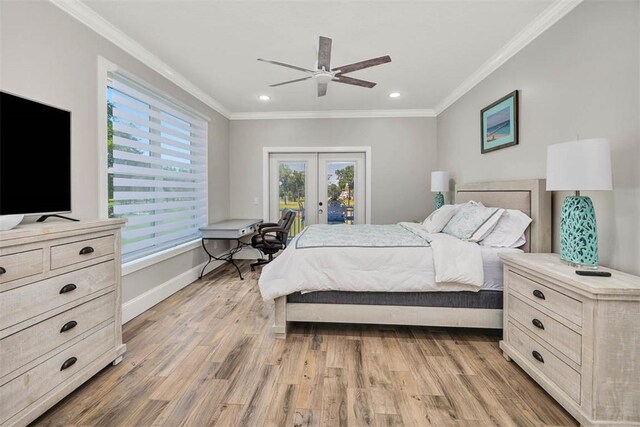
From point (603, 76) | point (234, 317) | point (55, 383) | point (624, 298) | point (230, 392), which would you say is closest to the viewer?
point (624, 298)

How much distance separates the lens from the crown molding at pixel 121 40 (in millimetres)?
2143

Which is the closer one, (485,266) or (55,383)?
(55,383)

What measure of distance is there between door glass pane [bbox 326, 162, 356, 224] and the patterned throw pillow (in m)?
2.44

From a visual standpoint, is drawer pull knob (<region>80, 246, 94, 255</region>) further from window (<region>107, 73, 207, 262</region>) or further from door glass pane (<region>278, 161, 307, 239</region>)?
door glass pane (<region>278, 161, 307, 239</region>)

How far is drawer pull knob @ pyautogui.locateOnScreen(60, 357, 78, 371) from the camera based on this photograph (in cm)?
157

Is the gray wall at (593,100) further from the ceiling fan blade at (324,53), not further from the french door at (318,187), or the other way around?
the french door at (318,187)

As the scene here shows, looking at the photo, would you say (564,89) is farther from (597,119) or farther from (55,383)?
(55,383)

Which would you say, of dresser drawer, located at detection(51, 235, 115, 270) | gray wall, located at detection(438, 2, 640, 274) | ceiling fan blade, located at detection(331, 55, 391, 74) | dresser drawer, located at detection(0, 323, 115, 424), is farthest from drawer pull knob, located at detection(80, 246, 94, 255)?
gray wall, located at detection(438, 2, 640, 274)

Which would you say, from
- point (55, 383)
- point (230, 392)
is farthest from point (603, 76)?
point (55, 383)

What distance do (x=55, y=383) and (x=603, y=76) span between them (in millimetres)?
3699

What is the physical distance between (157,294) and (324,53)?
9.67ft

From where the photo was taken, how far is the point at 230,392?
68.1 inches

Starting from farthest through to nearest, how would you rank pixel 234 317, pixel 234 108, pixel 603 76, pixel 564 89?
pixel 234 108
pixel 234 317
pixel 564 89
pixel 603 76

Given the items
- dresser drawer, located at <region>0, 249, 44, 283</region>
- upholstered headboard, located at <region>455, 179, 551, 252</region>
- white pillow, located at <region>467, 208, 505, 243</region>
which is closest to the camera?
dresser drawer, located at <region>0, 249, 44, 283</region>
